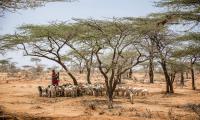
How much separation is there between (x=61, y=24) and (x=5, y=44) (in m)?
5.42

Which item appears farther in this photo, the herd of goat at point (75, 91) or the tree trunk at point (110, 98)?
the herd of goat at point (75, 91)

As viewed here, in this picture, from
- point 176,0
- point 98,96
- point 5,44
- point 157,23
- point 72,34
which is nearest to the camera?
point 176,0

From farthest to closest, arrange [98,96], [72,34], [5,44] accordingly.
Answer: [5,44]
[72,34]
[98,96]

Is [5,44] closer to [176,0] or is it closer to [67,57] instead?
[67,57]

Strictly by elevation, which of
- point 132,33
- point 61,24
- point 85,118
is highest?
point 61,24

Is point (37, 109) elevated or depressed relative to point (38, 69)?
depressed

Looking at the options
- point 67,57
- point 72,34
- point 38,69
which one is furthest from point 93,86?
point 38,69

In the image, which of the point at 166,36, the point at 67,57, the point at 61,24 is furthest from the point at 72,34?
the point at 67,57

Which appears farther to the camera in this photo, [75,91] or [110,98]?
[75,91]

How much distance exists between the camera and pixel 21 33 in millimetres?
29953

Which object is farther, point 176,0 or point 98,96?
point 98,96

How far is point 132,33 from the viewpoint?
69.3 feet

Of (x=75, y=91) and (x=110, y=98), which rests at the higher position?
(x=75, y=91)

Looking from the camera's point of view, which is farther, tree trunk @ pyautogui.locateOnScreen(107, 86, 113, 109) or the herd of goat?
the herd of goat
